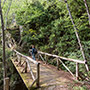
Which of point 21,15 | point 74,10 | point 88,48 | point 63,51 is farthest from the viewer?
point 21,15

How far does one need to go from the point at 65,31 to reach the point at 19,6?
715cm

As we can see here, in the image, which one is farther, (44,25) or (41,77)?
(44,25)

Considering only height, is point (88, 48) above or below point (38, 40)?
below

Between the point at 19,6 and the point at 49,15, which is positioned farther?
the point at 19,6

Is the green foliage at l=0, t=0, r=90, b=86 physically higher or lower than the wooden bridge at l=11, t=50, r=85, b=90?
higher

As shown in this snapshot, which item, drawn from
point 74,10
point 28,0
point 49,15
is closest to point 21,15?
point 28,0

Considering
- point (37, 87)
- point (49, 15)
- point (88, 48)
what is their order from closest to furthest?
point (37, 87), point (88, 48), point (49, 15)

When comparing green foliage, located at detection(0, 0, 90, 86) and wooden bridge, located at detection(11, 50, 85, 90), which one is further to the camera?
green foliage, located at detection(0, 0, 90, 86)

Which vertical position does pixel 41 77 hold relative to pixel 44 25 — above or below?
below

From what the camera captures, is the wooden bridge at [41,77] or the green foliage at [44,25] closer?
the wooden bridge at [41,77]

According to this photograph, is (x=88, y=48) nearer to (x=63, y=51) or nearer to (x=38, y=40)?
(x=63, y=51)

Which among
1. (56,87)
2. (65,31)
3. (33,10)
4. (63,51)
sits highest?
(33,10)

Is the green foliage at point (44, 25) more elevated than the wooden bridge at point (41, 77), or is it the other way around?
the green foliage at point (44, 25)

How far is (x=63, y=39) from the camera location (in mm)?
8336
